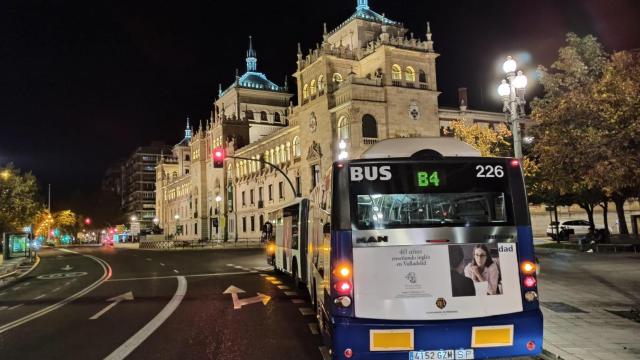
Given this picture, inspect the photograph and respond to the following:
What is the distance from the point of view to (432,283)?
579 centimetres

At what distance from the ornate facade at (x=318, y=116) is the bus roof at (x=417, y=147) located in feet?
76.2

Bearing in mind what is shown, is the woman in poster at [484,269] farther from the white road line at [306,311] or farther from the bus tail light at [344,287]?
the white road line at [306,311]

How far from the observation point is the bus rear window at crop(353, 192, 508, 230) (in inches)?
234

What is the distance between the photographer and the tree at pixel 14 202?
1740 inches

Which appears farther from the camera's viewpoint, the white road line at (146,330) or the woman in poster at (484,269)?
the white road line at (146,330)

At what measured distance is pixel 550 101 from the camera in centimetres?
1338

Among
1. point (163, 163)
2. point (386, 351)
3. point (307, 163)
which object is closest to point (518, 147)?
point (386, 351)

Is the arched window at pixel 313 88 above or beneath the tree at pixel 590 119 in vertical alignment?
above

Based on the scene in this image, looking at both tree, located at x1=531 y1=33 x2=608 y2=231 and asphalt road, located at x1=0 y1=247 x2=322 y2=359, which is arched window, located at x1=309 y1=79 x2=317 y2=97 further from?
tree, located at x1=531 y1=33 x2=608 y2=231

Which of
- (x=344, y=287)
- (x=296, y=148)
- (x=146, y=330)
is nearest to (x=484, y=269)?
(x=344, y=287)

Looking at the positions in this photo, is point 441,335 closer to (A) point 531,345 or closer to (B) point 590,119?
(A) point 531,345

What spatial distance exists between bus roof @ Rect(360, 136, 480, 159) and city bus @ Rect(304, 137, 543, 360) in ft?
2.56

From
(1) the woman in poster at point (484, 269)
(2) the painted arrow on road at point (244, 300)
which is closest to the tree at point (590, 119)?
(1) the woman in poster at point (484, 269)

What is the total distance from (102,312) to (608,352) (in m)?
10.2
